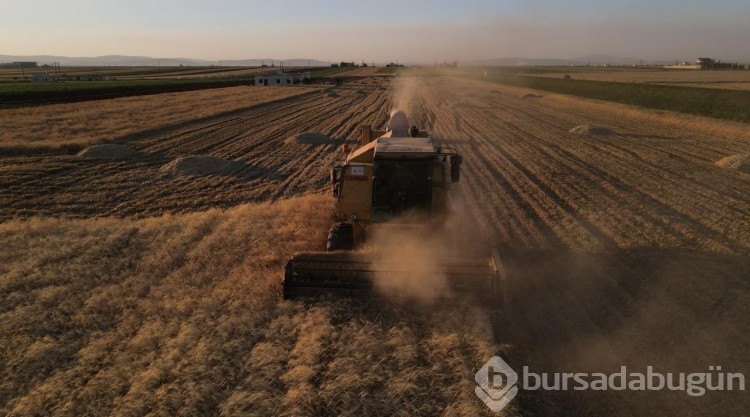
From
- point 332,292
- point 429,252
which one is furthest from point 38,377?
point 429,252

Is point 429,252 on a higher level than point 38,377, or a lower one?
higher

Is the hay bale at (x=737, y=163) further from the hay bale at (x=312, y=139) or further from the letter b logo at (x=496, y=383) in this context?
the hay bale at (x=312, y=139)

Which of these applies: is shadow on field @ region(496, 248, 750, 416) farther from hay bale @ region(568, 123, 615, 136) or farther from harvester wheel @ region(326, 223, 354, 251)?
hay bale @ region(568, 123, 615, 136)

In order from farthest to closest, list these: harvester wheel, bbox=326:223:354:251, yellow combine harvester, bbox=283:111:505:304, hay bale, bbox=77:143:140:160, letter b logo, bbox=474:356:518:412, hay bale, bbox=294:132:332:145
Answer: hay bale, bbox=294:132:332:145 < hay bale, bbox=77:143:140:160 < harvester wheel, bbox=326:223:354:251 < yellow combine harvester, bbox=283:111:505:304 < letter b logo, bbox=474:356:518:412

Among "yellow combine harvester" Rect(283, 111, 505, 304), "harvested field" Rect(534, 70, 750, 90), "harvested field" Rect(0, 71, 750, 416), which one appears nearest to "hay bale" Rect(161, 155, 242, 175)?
"harvested field" Rect(0, 71, 750, 416)

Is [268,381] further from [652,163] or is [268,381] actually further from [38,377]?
[652,163]

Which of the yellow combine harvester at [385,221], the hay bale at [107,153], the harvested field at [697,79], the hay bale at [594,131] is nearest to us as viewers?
the yellow combine harvester at [385,221]

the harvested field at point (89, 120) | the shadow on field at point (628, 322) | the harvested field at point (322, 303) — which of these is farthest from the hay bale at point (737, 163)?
the harvested field at point (89, 120)
